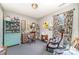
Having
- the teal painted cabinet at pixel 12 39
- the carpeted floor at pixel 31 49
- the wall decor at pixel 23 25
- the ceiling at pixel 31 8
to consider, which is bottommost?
the carpeted floor at pixel 31 49

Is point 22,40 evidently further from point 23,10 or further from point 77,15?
point 77,15

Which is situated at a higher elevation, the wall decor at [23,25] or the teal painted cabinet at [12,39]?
the wall decor at [23,25]

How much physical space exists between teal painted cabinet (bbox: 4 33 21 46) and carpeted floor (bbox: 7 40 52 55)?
0.25 ft

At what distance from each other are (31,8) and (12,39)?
0.56 meters

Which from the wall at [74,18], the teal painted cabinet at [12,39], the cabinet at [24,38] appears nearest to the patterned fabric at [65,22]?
the wall at [74,18]

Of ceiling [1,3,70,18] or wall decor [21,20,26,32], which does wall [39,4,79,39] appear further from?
wall decor [21,20,26,32]

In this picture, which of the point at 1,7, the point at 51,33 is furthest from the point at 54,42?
the point at 1,7

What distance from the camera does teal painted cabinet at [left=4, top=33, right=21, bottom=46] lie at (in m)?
1.83

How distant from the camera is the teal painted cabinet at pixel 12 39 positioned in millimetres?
1829

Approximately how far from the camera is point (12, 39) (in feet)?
6.03

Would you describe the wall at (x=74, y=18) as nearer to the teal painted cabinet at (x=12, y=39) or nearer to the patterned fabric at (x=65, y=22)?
the patterned fabric at (x=65, y=22)

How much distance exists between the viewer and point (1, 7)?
177 cm

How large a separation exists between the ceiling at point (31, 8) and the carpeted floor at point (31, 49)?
0.44m

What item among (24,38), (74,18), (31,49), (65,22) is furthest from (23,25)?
(74,18)
